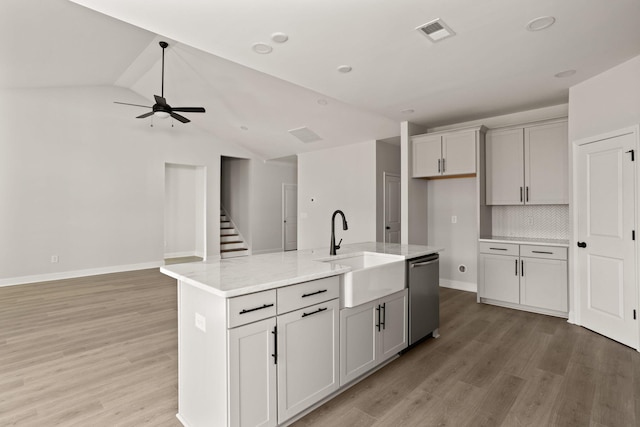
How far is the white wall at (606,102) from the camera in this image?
3.11 m

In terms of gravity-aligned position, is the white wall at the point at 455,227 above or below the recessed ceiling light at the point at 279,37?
below

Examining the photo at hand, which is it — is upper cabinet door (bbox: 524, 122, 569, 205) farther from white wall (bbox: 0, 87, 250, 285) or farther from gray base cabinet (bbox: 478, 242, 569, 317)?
white wall (bbox: 0, 87, 250, 285)

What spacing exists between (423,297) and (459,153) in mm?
2501

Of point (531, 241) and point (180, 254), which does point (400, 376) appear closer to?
point (531, 241)

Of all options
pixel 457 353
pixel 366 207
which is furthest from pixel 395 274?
pixel 366 207

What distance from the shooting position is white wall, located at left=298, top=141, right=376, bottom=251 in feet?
21.2

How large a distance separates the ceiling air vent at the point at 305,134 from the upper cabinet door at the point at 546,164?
3.70 metres

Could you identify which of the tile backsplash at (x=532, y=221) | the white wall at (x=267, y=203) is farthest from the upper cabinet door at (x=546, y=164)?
the white wall at (x=267, y=203)

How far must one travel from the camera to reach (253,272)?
2082mm

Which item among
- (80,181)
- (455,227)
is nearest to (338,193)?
(455,227)

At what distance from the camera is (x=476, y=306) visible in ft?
14.5

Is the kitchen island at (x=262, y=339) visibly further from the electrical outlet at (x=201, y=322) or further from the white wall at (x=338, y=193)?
the white wall at (x=338, y=193)

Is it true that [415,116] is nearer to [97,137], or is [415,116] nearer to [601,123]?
[601,123]

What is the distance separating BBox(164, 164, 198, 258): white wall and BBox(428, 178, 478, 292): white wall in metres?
6.23
